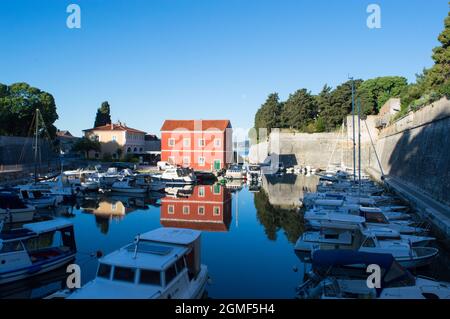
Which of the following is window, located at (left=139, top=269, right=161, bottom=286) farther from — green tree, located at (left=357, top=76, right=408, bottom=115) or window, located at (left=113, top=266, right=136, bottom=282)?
green tree, located at (left=357, top=76, right=408, bottom=115)

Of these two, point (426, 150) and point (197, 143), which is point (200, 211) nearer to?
point (426, 150)

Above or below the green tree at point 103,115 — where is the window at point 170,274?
below

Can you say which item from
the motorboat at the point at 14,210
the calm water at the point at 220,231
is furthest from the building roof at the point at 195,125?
the motorboat at the point at 14,210

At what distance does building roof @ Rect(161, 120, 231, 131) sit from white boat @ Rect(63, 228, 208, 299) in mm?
39666

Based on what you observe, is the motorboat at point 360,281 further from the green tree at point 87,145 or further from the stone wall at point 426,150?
the green tree at point 87,145

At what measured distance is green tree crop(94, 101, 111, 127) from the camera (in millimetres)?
67688

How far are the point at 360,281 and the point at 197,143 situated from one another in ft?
133

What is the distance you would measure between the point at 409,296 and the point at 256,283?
4.50 m

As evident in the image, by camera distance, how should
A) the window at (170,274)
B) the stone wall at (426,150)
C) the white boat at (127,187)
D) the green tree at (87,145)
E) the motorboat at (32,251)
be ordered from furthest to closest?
the green tree at (87,145) → the white boat at (127,187) → the stone wall at (426,150) → the motorboat at (32,251) → the window at (170,274)

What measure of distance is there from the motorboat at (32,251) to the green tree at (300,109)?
53.2 meters

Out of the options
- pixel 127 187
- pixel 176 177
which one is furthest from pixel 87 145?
pixel 127 187

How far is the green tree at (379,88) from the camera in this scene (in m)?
62.8

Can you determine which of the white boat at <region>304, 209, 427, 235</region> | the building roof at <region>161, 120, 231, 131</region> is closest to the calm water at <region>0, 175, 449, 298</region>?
the white boat at <region>304, 209, 427, 235</region>

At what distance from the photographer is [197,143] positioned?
4884 cm
